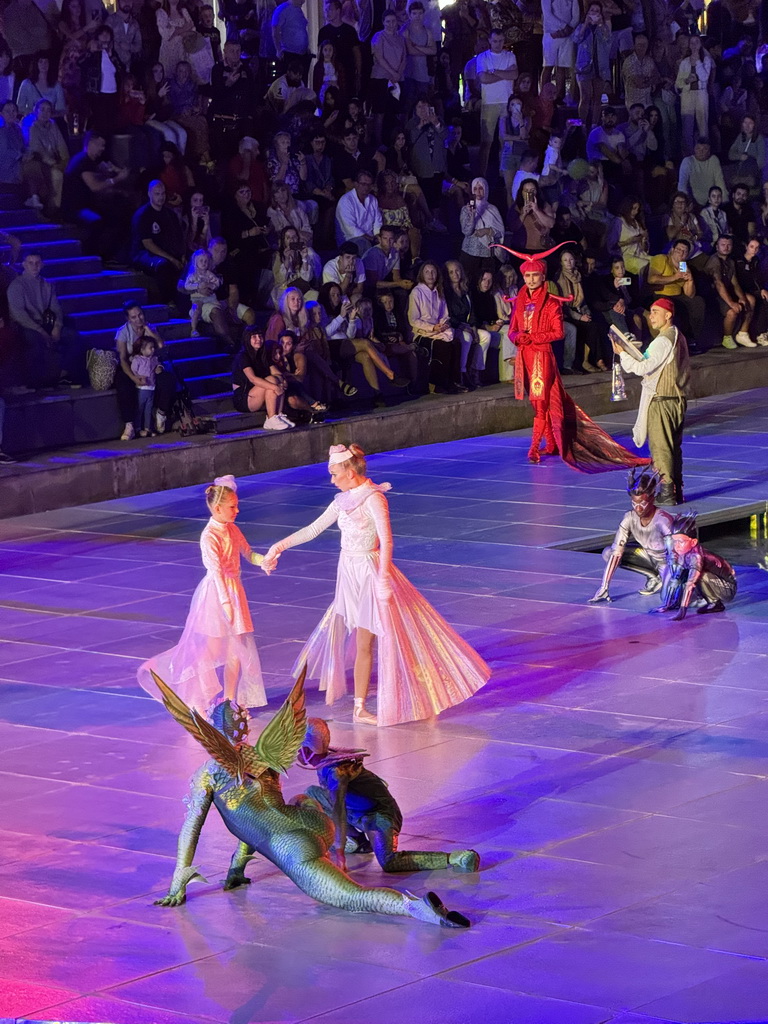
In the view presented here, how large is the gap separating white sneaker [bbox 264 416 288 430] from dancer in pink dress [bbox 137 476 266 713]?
8.53 m

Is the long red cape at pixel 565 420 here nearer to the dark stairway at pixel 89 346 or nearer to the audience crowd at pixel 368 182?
the audience crowd at pixel 368 182

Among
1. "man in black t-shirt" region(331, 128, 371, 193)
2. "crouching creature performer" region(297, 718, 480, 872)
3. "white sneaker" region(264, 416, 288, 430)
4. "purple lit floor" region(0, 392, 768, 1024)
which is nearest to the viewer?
"purple lit floor" region(0, 392, 768, 1024)

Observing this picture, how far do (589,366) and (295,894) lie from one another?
49.4ft

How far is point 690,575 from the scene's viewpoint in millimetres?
12133

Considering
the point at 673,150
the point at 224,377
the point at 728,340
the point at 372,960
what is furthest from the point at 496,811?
the point at 673,150

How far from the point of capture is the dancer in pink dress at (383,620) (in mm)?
9906

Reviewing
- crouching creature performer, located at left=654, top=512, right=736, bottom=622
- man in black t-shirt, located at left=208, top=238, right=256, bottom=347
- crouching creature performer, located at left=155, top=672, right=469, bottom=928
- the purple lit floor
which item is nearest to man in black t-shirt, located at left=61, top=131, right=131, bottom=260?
man in black t-shirt, located at left=208, top=238, right=256, bottom=347

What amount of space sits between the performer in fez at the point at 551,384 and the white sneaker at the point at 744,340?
259 inches

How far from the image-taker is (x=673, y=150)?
1024 inches

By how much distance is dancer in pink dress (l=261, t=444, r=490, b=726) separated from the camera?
991cm

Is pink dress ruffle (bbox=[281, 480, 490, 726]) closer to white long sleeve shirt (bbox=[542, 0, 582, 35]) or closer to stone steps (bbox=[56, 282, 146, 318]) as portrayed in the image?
stone steps (bbox=[56, 282, 146, 318])

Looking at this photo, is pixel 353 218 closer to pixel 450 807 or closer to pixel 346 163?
pixel 346 163

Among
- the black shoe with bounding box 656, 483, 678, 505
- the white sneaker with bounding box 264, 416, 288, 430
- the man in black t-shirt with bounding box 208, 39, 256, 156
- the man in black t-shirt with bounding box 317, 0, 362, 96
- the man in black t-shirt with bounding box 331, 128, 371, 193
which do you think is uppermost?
the man in black t-shirt with bounding box 317, 0, 362, 96

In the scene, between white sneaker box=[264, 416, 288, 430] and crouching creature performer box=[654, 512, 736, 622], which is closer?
crouching creature performer box=[654, 512, 736, 622]
